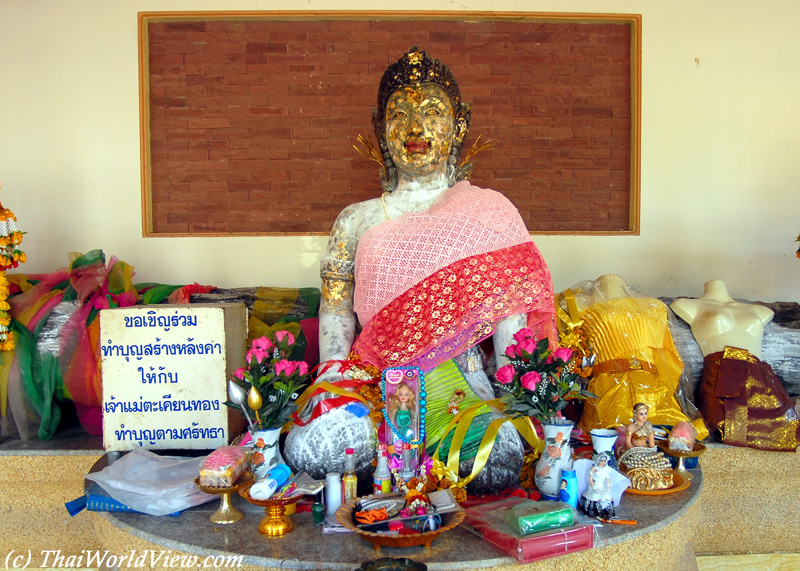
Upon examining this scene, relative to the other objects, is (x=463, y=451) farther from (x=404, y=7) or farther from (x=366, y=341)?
(x=404, y=7)

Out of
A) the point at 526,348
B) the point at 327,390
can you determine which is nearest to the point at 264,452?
the point at 327,390

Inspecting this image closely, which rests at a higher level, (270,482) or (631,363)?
(631,363)

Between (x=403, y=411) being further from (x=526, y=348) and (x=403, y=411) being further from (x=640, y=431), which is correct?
(x=640, y=431)

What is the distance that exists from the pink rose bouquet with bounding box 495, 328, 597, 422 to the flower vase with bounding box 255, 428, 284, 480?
0.86 meters

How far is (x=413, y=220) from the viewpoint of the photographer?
9.59 feet

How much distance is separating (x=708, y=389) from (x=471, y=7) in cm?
275

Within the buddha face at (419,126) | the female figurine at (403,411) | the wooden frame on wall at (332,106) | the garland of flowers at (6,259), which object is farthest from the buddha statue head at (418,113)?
the garland of flowers at (6,259)

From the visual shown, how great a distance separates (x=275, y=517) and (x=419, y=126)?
1732 millimetres

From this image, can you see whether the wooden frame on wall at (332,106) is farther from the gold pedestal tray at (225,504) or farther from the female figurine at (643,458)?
the gold pedestal tray at (225,504)

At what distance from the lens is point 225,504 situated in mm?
2293

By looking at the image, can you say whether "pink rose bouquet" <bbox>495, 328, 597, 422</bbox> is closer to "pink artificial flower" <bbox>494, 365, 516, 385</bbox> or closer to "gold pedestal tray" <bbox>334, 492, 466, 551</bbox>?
"pink artificial flower" <bbox>494, 365, 516, 385</bbox>

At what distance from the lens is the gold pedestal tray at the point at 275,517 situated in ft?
7.05

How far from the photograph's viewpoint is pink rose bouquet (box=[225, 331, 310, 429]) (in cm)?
237

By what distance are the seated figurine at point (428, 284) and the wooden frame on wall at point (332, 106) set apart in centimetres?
128
